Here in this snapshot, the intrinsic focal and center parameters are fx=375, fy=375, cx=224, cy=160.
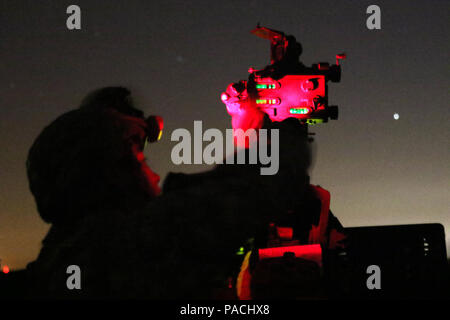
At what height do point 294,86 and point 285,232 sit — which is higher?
point 294,86

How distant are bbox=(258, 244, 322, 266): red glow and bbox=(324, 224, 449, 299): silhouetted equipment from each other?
9.7 inches

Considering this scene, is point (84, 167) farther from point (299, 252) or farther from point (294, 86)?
point (294, 86)

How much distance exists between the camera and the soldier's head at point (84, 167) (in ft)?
2.64

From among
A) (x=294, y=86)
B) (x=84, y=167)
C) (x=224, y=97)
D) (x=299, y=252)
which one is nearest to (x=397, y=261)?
(x=299, y=252)

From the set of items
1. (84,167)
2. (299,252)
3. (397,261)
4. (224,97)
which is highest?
(224,97)

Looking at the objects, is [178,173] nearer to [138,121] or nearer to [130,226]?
[130,226]

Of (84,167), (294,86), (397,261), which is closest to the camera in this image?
(84,167)

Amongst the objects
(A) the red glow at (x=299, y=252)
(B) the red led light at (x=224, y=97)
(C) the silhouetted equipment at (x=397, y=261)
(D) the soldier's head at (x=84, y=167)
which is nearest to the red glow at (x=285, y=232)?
(A) the red glow at (x=299, y=252)

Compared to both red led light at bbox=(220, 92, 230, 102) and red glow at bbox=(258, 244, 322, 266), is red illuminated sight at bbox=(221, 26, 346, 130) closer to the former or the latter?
red led light at bbox=(220, 92, 230, 102)

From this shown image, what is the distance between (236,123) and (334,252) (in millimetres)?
778

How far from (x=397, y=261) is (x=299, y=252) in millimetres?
791

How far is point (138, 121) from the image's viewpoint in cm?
94

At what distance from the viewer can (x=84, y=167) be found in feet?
2.63

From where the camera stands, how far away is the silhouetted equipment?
6.26 feet
